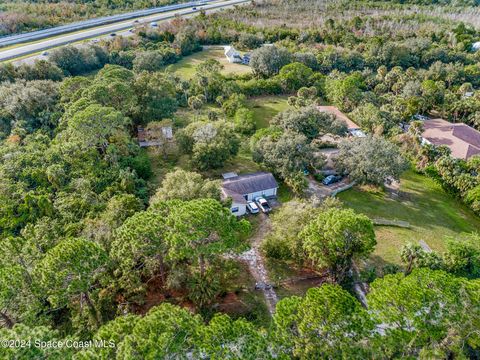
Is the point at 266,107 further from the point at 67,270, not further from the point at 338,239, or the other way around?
the point at 67,270

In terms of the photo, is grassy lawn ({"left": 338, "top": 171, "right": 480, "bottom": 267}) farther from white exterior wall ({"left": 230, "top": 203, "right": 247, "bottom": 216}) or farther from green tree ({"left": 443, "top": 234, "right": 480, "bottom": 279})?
white exterior wall ({"left": 230, "top": 203, "right": 247, "bottom": 216})

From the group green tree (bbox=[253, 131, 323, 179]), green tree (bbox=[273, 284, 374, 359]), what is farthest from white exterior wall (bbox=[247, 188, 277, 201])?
green tree (bbox=[273, 284, 374, 359])

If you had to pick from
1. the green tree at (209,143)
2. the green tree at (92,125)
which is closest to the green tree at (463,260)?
the green tree at (209,143)

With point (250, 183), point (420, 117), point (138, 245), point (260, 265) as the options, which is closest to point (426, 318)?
point (260, 265)

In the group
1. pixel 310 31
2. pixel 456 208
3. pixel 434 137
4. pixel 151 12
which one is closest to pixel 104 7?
pixel 151 12

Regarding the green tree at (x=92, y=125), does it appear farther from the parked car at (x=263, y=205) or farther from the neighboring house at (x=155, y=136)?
the parked car at (x=263, y=205)

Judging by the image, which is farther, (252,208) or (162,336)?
(252,208)

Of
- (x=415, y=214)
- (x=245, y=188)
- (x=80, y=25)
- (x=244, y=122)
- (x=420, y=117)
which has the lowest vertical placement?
(x=415, y=214)
